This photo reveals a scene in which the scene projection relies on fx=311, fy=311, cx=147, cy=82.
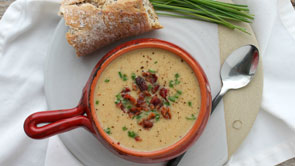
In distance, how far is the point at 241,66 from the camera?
2.04 metres

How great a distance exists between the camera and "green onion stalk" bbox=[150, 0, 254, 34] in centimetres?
206

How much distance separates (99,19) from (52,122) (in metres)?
0.65

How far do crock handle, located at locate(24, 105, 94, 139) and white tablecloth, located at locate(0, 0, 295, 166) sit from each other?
61cm

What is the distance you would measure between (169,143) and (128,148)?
227 millimetres

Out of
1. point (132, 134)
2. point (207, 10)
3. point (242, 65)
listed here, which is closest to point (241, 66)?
point (242, 65)

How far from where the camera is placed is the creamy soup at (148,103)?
1695 millimetres

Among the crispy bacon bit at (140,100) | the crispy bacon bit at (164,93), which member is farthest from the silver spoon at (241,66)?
the crispy bacon bit at (140,100)

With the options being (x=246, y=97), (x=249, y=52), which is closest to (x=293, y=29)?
(x=249, y=52)

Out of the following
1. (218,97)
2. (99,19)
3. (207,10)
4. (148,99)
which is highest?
(99,19)

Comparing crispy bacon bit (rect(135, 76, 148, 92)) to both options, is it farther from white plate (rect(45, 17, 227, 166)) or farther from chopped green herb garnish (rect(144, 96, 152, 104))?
white plate (rect(45, 17, 227, 166))

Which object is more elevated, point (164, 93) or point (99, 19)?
point (99, 19)

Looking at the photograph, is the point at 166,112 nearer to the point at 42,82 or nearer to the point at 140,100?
the point at 140,100

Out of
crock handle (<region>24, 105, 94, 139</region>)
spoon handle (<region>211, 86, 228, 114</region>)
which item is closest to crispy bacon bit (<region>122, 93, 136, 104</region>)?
crock handle (<region>24, 105, 94, 139</region>)

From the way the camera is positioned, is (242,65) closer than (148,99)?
No
